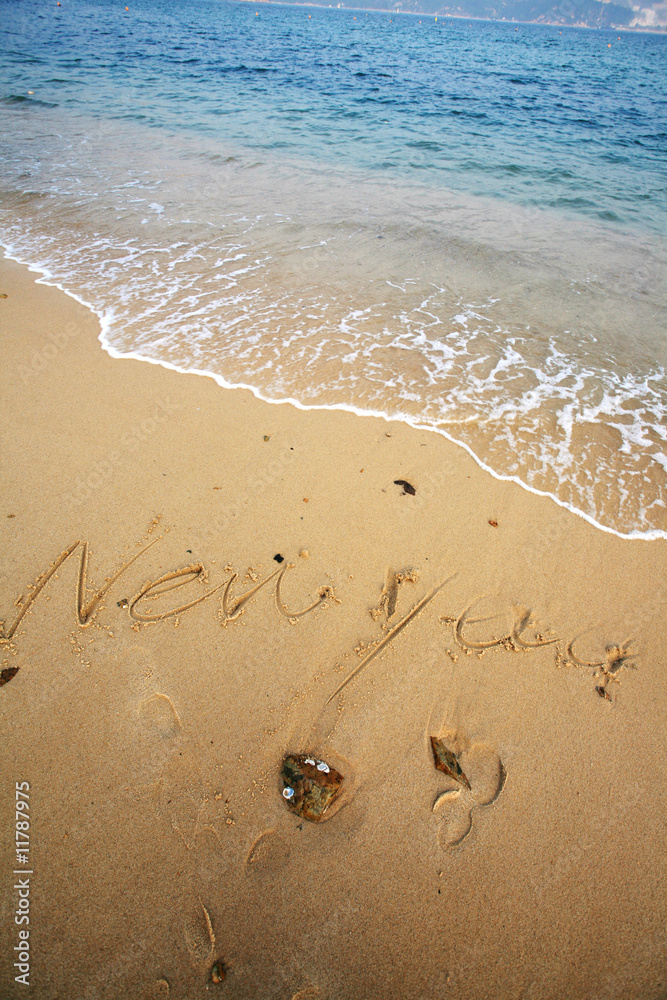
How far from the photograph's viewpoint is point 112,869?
7.06 ft

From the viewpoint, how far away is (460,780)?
8.05 feet

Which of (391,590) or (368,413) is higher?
(368,413)

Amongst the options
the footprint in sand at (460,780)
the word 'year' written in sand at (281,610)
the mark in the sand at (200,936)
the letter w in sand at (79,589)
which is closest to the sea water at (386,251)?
the word 'year' written in sand at (281,610)

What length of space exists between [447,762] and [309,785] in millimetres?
743

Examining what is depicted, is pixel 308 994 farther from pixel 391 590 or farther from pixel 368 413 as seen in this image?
pixel 368 413

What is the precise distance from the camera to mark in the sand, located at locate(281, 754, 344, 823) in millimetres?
2311

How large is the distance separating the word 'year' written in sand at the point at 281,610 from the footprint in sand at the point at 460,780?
22.5 inches

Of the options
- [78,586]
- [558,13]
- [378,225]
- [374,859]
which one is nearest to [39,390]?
[78,586]

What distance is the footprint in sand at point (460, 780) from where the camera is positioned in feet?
7.62

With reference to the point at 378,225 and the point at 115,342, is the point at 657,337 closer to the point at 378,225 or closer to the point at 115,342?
the point at 378,225

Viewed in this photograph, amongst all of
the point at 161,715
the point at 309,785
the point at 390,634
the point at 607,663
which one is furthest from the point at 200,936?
the point at 607,663

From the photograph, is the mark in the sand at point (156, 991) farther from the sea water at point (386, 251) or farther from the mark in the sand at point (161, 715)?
the sea water at point (386, 251)

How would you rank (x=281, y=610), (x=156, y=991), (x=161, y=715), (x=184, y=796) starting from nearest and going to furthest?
1. (x=156, y=991)
2. (x=184, y=796)
3. (x=161, y=715)
4. (x=281, y=610)

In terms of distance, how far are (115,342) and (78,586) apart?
3.40 metres
